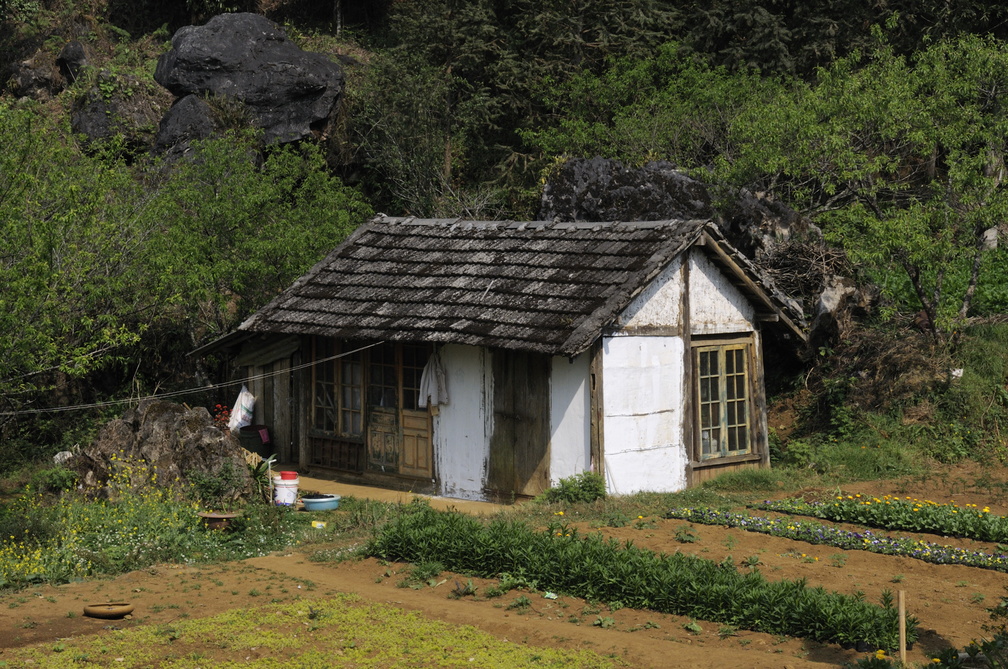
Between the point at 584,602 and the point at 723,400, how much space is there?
24.2 feet

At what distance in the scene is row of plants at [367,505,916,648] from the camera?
966 centimetres

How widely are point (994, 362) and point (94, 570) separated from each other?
46.9 feet

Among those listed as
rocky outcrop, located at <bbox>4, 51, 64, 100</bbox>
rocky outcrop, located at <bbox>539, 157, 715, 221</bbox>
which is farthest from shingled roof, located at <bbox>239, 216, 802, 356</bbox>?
rocky outcrop, located at <bbox>4, 51, 64, 100</bbox>

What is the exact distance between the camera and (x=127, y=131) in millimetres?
33375

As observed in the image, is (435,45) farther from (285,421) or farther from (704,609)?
(704,609)

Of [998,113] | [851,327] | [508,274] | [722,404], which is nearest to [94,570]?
[508,274]

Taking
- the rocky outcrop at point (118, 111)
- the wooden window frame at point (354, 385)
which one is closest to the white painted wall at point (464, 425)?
the wooden window frame at point (354, 385)

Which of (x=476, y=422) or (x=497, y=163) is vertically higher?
(x=497, y=163)

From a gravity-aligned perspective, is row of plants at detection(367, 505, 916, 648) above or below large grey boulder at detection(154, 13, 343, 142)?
below

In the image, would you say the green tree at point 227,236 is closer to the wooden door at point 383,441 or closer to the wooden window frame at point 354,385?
the wooden window frame at point 354,385

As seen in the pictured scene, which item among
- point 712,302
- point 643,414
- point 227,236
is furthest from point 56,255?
point 712,302

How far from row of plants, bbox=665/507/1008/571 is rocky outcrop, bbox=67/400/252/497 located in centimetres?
619

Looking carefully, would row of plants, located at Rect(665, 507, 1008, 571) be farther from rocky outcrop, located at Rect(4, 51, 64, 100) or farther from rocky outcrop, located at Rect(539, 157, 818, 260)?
rocky outcrop, located at Rect(4, 51, 64, 100)

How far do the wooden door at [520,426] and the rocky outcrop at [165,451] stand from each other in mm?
3718
